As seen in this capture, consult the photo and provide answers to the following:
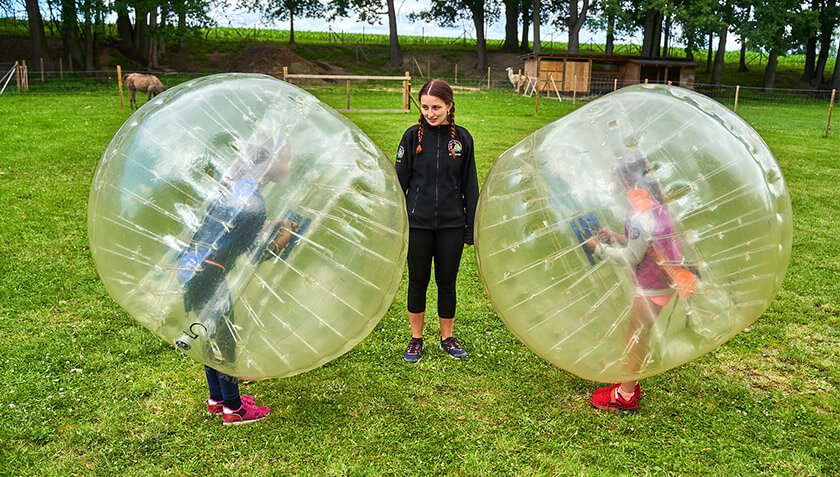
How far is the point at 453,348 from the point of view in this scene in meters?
4.70

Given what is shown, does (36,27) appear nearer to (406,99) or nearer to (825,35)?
(406,99)

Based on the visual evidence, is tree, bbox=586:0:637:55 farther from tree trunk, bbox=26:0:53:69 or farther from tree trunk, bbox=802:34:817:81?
tree trunk, bbox=26:0:53:69

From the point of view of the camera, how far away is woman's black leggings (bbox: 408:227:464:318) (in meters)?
4.17

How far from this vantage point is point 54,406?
3.89 m

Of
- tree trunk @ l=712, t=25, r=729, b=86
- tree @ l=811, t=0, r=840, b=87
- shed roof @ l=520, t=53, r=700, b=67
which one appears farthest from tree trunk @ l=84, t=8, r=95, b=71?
tree @ l=811, t=0, r=840, b=87

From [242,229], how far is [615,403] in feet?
8.59

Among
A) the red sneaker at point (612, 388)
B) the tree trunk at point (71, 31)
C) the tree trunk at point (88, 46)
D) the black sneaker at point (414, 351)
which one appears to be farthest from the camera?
the tree trunk at point (88, 46)

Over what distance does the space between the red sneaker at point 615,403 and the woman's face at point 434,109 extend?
2119 mm

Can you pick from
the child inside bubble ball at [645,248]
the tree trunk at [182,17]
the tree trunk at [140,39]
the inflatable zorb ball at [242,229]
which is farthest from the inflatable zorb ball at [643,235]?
A: the tree trunk at [140,39]

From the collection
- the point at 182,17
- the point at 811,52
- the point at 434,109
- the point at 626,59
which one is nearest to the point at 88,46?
the point at 182,17

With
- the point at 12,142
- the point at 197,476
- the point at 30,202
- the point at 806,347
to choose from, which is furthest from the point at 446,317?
the point at 12,142

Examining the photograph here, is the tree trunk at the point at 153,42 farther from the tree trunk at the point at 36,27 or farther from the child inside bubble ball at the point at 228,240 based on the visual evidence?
the child inside bubble ball at the point at 228,240

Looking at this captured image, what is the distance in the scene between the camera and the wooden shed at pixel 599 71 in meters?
31.4

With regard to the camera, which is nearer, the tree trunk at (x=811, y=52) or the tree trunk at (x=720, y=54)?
the tree trunk at (x=720, y=54)
